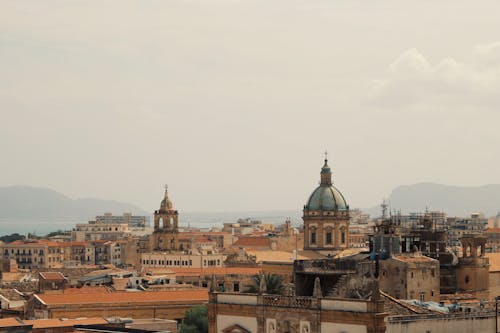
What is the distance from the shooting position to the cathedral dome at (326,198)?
152750 mm

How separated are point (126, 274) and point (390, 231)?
169 feet

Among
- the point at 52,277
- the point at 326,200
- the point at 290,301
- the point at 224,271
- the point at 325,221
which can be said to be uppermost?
the point at 326,200

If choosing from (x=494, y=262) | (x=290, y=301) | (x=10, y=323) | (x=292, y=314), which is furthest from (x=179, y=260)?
(x=292, y=314)

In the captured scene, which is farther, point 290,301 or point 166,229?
point 166,229

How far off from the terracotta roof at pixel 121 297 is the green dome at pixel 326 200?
47.2 meters

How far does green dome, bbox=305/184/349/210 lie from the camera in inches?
6009

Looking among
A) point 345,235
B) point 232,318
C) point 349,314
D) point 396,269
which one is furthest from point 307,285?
point 345,235

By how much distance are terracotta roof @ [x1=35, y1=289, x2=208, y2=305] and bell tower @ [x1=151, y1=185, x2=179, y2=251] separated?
70.8 m

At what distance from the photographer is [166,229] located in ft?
588

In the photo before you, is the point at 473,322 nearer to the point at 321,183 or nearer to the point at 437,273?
the point at 437,273

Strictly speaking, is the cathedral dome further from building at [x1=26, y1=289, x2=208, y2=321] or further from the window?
building at [x1=26, y1=289, x2=208, y2=321]

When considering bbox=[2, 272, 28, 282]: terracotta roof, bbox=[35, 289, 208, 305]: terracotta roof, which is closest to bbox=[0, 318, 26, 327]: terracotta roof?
bbox=[35, 289, 208, 305]: terracotta roof

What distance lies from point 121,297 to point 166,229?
78.5 m

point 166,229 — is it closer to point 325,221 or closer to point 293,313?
point 325,221
